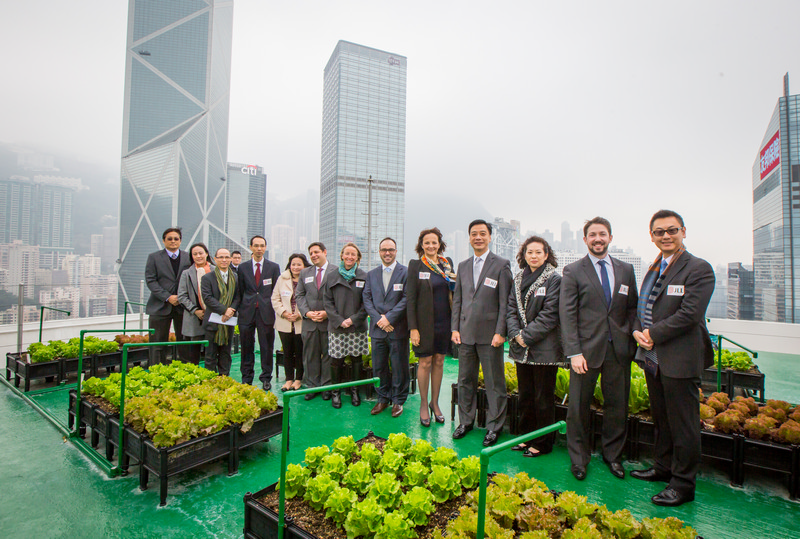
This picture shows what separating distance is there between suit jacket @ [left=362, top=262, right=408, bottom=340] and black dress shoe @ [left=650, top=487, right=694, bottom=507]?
2360 millimetres

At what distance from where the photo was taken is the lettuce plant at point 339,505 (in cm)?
152

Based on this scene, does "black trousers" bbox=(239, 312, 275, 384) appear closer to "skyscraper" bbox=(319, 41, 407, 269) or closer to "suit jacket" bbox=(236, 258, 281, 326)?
"suit jacket" bbox=(236, 258, 281, 326)

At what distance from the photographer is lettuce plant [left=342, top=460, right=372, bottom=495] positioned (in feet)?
5.62

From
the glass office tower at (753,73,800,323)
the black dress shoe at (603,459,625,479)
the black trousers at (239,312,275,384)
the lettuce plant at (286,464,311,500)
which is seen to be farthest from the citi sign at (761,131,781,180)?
the lettuce plant at (286,464,311,500)

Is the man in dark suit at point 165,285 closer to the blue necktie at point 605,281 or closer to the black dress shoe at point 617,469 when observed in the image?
the blue necktie at point 605,281

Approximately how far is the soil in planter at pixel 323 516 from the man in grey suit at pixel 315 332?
8.42 ft

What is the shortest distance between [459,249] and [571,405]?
42.3 meters

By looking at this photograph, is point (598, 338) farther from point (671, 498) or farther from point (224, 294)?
point (224, 294)

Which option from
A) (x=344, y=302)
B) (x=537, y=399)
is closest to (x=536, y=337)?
(x=537, y=399)

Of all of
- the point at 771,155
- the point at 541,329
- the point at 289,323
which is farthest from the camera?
the point at 771,155

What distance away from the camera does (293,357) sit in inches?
189

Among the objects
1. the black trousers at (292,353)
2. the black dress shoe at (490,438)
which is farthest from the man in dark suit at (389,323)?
the black trousers at (292,353)

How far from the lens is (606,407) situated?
266cm

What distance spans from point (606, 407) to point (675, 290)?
3.46ft
